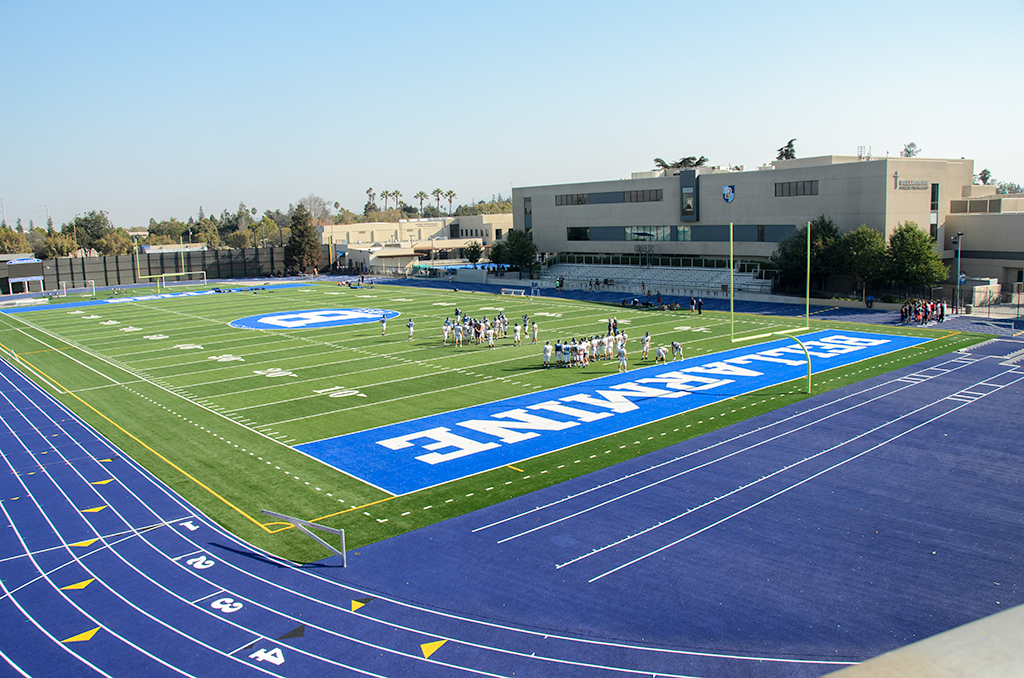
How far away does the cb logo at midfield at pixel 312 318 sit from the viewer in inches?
1946

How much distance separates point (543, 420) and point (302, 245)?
8236cm

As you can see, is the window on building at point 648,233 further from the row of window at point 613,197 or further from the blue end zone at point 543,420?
the blue end zone at point 543,420

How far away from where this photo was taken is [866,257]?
51.7m

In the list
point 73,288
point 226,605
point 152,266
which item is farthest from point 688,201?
point 73,288

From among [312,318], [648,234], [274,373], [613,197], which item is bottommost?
[274,373]

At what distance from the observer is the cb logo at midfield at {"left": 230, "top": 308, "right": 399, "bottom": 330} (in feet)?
162

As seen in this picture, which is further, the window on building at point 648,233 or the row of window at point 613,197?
the row of window at point 613,197

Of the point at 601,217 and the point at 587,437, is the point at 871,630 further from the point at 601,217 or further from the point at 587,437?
the point at 601,217

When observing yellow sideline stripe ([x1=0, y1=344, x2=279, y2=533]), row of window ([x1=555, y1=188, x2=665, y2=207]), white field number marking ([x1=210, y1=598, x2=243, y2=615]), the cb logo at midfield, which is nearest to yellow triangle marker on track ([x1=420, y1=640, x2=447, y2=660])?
white field number marking ([x1=210, y1=598, x2=243, y2=615])

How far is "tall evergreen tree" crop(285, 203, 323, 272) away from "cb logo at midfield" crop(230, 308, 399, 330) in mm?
45335

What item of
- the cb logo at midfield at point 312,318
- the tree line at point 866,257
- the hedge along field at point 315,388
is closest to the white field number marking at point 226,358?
the hedge along field at point 315,388

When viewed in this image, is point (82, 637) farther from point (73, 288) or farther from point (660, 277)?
point (73, 288)

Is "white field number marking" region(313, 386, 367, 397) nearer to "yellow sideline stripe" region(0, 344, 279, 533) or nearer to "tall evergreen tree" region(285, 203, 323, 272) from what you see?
"yellow sideline stripe" region(0, 344, 279, 533)

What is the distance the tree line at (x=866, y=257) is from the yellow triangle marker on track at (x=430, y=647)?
46925 mm
